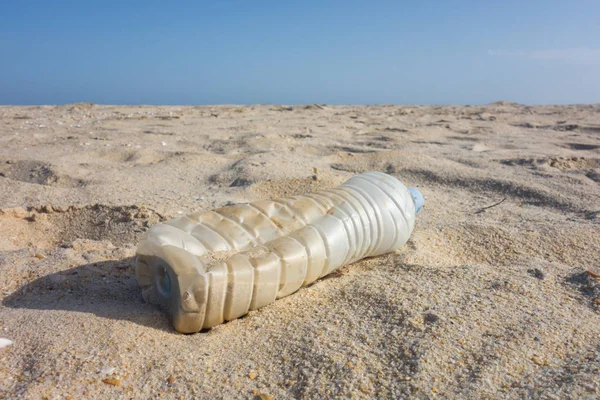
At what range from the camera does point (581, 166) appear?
378 cm

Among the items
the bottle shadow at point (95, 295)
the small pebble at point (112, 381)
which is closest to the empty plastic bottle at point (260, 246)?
the bottle shadow at point (95, 295)

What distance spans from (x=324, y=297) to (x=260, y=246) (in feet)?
0.95

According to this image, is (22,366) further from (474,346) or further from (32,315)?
(474,346)

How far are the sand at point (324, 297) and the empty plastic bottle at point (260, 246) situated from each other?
65 mm

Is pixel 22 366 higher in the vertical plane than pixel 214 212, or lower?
lower

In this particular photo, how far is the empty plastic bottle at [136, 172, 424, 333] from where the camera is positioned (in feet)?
4.46

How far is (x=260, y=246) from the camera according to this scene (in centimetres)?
157

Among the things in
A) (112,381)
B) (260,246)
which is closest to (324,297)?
(260,246)

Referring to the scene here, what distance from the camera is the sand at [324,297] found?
3.74ft

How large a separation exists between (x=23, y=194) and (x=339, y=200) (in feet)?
6.31

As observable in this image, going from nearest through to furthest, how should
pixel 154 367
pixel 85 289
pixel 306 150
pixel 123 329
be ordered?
pixel 154 367 < pixel 123 329 < pixel 85 289 < pixel 306 150

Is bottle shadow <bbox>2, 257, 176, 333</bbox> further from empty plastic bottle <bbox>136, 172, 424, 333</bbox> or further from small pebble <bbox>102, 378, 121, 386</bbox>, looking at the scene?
small pebble <bbox>102, 378, 121, 386</bbox>

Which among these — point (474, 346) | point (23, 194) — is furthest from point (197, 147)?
point (474, 346)

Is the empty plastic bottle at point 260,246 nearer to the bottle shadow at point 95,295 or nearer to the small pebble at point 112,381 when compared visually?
the bottle shadow at point 95,295
